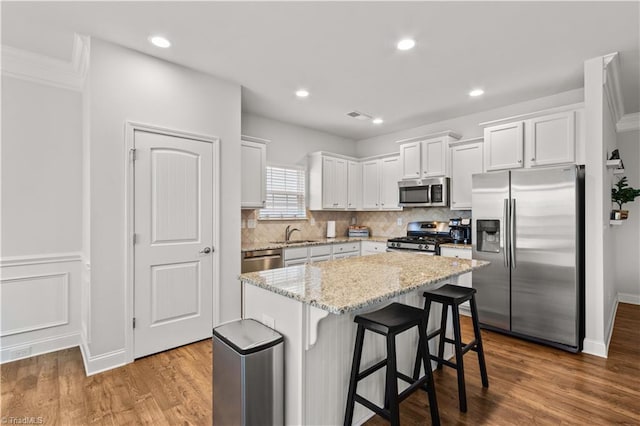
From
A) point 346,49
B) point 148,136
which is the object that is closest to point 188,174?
point 148,136

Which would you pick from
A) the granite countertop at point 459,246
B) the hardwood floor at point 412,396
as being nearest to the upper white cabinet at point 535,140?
the granite countertop at point 459,246

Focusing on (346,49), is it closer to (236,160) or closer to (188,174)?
(236,160)

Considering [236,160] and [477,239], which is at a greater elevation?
[236,160]

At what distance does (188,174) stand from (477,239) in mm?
3249

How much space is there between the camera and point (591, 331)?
299 centimetres

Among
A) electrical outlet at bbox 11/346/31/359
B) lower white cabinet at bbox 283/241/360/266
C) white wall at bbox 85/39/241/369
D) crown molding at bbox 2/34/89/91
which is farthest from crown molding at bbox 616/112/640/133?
electrical outlet at bbox 11/346/31/359

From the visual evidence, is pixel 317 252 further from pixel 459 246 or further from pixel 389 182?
pixel 459 246

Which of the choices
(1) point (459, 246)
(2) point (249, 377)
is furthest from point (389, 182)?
(2) point (249, 377)

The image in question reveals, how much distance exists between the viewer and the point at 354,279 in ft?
6.32

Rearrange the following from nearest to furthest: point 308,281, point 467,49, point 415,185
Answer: point 308,281, point 467,49, point 415,185

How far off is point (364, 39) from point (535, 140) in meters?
2.37

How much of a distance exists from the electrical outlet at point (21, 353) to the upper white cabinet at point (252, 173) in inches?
95.7

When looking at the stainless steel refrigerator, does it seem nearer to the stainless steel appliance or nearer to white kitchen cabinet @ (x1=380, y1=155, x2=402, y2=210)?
the stainless steel appliance

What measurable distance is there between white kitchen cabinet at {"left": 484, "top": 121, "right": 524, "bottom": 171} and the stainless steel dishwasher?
115 inches
